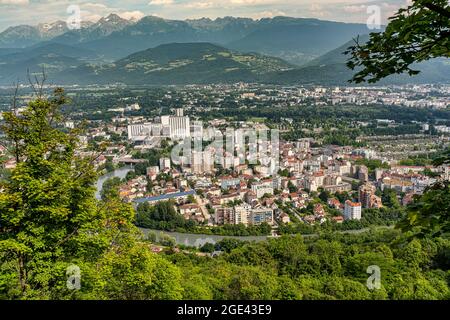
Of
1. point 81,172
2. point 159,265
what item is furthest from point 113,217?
point 159,265

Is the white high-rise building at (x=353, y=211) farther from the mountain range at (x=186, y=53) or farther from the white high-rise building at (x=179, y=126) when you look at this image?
the mountain range at (x=186, y=53)

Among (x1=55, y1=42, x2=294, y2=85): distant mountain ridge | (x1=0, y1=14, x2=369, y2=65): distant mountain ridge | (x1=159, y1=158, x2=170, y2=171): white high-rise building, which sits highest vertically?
(x1=0, y1=14, x2=369, y2=65): distant mountain ridge

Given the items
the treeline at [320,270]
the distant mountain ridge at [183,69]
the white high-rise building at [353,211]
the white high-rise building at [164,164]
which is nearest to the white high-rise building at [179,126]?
the white high-rise building at [164,164]

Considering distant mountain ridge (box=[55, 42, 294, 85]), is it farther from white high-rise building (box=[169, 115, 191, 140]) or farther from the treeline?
the treeline

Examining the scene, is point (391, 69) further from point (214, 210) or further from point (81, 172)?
point (214, 210)

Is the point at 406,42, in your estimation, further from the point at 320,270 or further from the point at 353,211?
the point at 353,211

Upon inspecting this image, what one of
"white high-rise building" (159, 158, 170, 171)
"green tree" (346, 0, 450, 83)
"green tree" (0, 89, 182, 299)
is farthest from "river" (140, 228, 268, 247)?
"green tree" (346, 0, 450, 83)

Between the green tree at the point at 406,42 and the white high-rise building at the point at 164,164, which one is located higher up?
the green tree at the point at 406,42

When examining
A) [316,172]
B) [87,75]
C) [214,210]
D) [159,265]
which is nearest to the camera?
[159,265]
